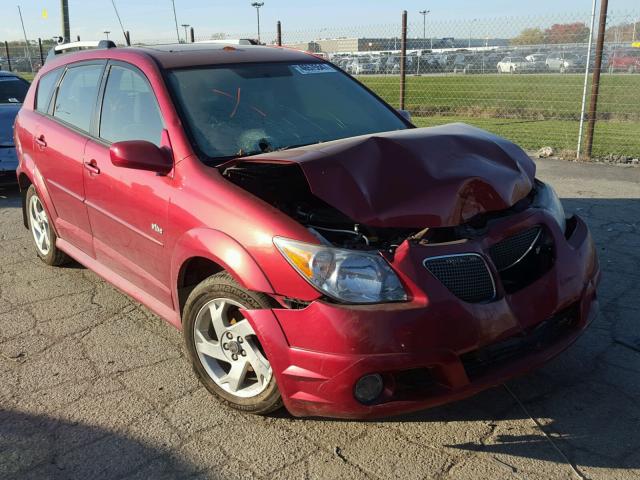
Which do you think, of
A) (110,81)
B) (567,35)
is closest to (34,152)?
(110,81)

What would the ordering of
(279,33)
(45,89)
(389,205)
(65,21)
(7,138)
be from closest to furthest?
(389,205), (45,89), (7,138), (279,33), (65,21)

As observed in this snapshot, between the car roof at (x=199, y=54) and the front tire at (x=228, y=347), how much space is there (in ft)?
5.12

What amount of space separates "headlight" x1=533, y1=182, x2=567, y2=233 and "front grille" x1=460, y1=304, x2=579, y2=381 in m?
0.49

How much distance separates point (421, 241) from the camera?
275 centimetres

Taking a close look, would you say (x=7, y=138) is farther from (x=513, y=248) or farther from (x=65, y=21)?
(x=513, y=248)

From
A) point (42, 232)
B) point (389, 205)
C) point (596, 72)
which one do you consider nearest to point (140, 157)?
point (389, 205)

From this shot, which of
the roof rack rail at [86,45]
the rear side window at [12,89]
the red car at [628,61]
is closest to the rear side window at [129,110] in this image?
the roof rack rail at [86,45]

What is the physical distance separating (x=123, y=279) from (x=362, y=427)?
1.90m

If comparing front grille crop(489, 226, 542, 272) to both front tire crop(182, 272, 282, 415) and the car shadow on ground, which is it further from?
the car shadow on ground

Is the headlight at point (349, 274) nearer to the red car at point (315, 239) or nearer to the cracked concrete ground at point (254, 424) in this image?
the red car at point (315, 239)

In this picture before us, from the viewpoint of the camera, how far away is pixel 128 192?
3.61m

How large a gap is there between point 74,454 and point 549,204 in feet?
8.78

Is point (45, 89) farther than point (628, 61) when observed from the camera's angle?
No

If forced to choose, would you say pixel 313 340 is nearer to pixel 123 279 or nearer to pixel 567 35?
pixel 123 279
